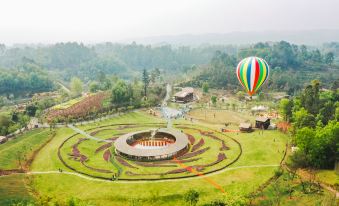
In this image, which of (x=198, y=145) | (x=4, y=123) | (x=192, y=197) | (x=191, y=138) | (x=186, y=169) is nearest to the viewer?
(x=192, y=197)

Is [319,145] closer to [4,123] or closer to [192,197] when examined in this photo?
[192,197]

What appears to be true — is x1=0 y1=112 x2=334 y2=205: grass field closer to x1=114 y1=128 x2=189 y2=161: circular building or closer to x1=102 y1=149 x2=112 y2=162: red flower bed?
x1=102 y1=149 x2=112 y2=162: red flower bed

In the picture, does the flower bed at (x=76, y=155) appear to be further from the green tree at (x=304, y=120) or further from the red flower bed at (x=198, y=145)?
the green tree at (x=304, y=120)

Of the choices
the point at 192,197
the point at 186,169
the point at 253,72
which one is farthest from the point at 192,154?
the point at 253,72

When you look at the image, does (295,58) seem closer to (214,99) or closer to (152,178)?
(214,99)

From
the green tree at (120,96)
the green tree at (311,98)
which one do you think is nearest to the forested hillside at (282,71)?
the green tree at (311,98)

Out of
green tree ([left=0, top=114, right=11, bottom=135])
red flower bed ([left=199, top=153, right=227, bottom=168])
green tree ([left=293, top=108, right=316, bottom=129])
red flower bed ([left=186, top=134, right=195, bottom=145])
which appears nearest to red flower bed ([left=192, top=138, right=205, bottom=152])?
red flower bed ([left=186, top=134, right=195, bottom=145])
